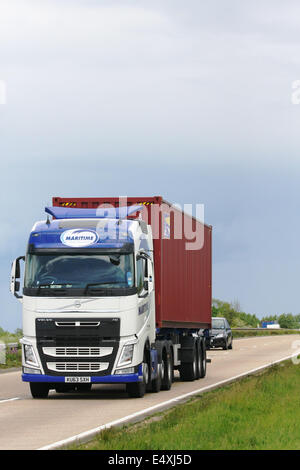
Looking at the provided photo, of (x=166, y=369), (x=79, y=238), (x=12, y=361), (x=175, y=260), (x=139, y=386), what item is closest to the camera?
(x=79, y=238)

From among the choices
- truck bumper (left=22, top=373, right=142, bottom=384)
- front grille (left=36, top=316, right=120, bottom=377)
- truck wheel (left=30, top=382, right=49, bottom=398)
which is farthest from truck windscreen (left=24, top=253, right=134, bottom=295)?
truck wheel (left=30, top=382, right=49, bottom=398)

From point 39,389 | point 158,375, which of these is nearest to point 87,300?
point 39,389

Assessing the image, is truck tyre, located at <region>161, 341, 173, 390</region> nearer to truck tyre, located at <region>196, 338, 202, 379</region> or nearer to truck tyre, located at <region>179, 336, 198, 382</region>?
truck tyre, located at <region>179, 336, 198, 382</region>

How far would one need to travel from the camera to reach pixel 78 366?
20656 millimetres

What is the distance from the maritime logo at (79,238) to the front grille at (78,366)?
238 centimetres

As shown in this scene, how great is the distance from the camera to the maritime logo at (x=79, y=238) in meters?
21.1

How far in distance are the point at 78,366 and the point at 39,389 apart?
4.81 ft

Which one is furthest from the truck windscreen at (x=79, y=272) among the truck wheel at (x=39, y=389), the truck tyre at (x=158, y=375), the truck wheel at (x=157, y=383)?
the truck wheel at (x=157, y=383)

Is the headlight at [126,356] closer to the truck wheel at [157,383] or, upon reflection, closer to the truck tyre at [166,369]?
the truck wheel at [157,383]

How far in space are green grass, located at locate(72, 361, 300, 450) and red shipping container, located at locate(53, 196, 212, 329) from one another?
13.9 feet

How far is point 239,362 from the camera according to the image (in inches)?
1511

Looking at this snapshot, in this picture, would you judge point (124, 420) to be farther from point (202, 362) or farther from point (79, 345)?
point (202, 362)
